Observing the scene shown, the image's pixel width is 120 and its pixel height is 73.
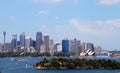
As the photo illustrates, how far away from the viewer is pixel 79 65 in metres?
116

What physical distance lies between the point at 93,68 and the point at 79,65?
4.51 meters

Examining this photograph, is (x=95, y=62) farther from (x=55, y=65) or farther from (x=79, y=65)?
(x=55, y=65)

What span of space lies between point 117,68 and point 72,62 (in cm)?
1402

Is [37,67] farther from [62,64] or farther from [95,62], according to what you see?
[95,62]

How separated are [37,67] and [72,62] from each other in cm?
1104

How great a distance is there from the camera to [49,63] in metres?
116

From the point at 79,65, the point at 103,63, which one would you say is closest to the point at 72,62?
the point at 79,65

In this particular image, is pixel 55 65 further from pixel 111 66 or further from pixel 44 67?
pixel 111 66

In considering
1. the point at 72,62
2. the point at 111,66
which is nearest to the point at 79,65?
the point at 72,62

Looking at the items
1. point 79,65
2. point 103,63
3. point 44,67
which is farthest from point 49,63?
point 103,63

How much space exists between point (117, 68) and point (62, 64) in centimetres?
1697

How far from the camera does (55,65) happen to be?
114m

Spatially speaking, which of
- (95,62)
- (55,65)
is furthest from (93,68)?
(55,65)

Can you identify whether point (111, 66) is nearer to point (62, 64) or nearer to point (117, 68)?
point (117, 68)
